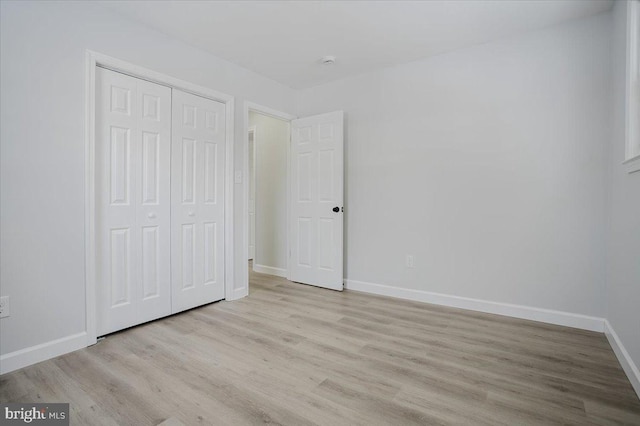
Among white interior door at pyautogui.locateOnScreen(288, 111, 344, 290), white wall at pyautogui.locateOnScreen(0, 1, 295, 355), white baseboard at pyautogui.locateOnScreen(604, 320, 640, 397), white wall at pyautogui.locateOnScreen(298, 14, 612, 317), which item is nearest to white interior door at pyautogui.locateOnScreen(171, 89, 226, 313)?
white wall at pyautogui.locateOnScreen(0, 1, 295, 355)

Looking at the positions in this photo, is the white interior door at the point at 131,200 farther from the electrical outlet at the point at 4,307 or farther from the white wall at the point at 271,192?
the white wall at the point at 271,192

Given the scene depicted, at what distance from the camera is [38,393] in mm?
1734

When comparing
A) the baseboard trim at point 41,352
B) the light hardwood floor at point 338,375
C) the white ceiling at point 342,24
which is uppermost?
the white ceiling at point 342,24

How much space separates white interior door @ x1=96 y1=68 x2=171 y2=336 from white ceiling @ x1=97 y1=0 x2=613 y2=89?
0.65m

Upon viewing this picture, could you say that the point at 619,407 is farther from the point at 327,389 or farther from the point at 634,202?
the point at 327,389

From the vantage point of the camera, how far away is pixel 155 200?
9.18ft

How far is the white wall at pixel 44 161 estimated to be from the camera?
6.51ft

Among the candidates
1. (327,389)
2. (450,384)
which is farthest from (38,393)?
(450,384)

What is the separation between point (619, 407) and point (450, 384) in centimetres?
81

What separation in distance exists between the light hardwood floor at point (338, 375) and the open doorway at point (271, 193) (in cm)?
184

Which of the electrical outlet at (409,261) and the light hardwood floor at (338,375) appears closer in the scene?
the light hardwood floor at (338,375)

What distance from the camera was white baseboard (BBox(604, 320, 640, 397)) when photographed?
5.73 feet

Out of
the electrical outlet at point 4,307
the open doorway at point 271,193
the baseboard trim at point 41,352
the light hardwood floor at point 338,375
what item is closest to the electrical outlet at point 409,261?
the light hardwood floor at point 338,375

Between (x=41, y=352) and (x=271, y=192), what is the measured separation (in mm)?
3138
